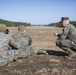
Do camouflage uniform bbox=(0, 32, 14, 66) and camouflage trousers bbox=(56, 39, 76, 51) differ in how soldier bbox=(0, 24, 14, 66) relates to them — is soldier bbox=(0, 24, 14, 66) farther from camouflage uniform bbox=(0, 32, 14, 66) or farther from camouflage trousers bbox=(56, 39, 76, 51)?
camouflage trousers bbox=(56, 39, 76, 51)

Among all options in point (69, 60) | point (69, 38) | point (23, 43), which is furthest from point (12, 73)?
point (69, 38)

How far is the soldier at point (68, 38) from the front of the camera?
30.6 feet

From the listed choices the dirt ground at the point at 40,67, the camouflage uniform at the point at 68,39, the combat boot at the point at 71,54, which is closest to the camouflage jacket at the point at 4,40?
the dirt ground at the point at 40,67

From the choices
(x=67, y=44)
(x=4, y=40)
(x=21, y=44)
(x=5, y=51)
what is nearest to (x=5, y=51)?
(x=5, y=51)

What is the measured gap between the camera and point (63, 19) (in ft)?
30.7

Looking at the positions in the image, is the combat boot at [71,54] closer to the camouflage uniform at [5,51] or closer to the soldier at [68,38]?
the soldier at [68,38]

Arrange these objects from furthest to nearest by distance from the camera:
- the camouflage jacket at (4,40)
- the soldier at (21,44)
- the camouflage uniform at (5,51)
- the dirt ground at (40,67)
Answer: the soldier at (21,44) → the camouflage jacket at (4,40) → the camouflage uniform at (5,51) → the dirt ground at (40,67)

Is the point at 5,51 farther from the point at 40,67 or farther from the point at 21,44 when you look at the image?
the point at 40,67

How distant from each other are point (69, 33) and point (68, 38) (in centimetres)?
20

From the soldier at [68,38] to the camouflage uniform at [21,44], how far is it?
4.10ft

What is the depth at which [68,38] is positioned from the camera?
9.55 meters

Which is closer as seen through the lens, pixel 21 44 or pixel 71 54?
pixel 21 44

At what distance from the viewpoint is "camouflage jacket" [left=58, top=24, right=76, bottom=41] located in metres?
9.33

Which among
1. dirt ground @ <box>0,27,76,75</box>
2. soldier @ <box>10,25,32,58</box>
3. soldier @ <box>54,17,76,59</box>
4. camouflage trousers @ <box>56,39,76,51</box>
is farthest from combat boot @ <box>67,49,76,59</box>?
soldier @ <box>10,25,32,58</box>
